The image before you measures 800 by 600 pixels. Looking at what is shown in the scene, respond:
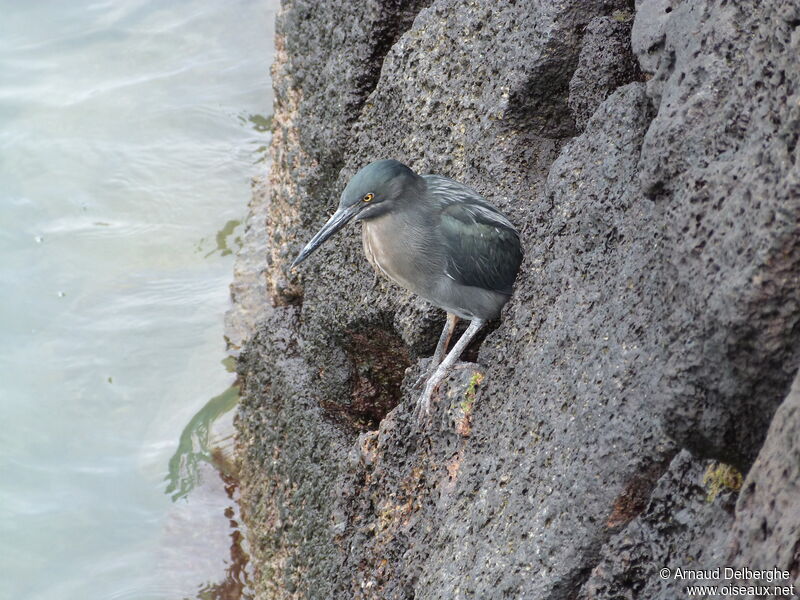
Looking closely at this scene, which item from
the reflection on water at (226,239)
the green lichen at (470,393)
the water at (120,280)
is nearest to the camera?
the green lichen at (470,393)

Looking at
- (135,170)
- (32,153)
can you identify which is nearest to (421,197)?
(135,170)

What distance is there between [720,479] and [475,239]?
150cm

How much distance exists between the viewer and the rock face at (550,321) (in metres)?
2.12

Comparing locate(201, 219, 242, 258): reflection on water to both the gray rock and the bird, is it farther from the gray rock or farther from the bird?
the gray rock

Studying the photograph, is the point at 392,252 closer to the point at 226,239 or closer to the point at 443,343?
the point at 443,343

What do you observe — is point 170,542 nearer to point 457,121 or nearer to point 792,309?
point 457,121

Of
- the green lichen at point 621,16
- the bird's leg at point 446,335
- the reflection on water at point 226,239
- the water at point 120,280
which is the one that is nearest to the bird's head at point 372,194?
the bird's leg at point 446,335

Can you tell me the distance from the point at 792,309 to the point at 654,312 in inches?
19.8

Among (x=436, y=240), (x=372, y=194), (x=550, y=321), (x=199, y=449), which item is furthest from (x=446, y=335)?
(x=199, y=449)

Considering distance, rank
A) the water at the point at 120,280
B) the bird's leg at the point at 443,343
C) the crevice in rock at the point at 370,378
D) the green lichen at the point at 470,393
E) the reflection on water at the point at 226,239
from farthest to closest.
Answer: the reflection on water at the point at 226,239
the water at the point at 120,280
the crevice in rock at the point at 370,378
the bird's leg at the point at 443,343
the green lichen at the point at 470,393

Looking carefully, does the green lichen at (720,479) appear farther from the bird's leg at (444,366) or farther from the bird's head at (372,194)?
the bird's head at (372,194)

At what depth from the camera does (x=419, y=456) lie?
3.35 m

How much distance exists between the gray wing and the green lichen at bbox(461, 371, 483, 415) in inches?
15.1

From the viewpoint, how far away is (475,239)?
3443mm
